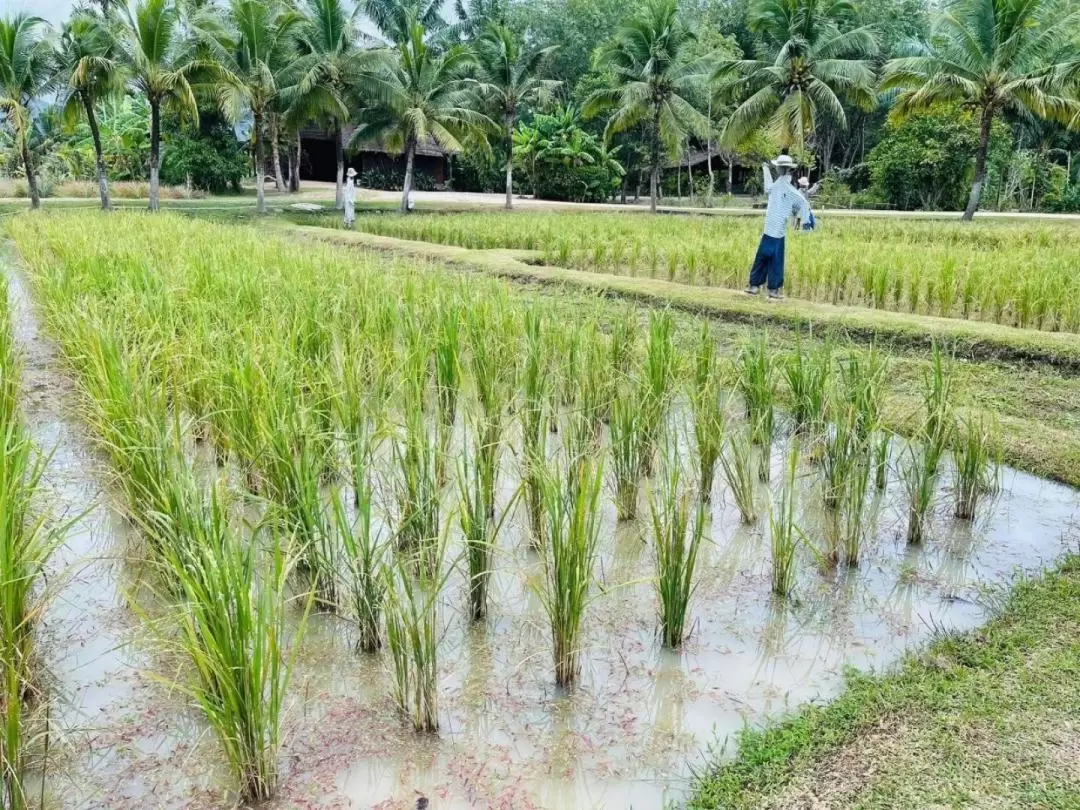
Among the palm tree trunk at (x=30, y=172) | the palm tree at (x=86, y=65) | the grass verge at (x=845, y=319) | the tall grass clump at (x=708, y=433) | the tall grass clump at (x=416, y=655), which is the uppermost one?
the palm tree at (x=86, y=65)

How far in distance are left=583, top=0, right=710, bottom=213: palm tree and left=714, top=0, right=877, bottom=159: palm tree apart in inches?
83.0

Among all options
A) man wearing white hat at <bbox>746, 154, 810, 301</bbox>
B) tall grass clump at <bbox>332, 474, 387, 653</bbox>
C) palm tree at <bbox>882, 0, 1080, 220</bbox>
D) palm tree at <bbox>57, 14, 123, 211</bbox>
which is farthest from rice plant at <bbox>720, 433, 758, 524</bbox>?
→ palm tree at <bbox>57, 14, 123, 211</bbox>

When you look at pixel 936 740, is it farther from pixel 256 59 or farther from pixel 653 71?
pixel 653 71

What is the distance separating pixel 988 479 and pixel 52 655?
3.27 meters

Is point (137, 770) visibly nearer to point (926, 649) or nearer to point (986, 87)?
point (926, 649)

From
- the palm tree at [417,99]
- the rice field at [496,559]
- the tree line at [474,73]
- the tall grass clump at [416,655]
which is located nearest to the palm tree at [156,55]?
the tree line at [474,73]

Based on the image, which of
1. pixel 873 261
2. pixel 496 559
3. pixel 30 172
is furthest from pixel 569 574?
pixel 30 172

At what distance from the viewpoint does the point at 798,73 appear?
57.7 ft

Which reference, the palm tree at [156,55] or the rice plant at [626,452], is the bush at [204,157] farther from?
the rice plant at [626,452]

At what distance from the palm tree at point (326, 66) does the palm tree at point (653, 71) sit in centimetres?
591

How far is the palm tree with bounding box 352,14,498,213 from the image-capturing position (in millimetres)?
18906

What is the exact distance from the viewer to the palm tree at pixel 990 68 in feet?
49.6

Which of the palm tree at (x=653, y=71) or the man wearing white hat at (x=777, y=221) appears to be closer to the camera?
the man wearing white hat at (x=777, y=221)

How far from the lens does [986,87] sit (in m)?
16.0
